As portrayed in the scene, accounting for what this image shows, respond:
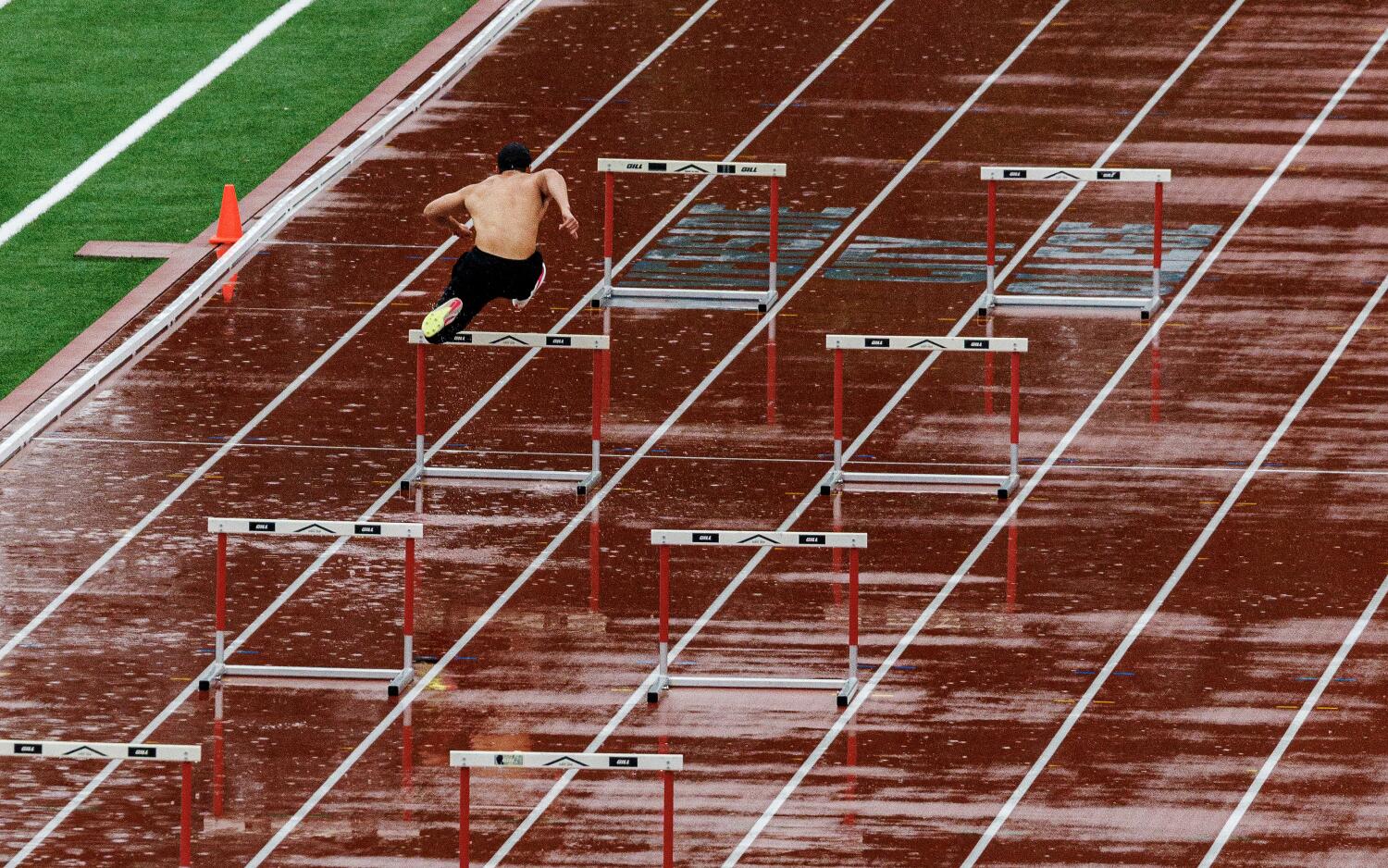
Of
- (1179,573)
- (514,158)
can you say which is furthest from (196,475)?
(1179,573)

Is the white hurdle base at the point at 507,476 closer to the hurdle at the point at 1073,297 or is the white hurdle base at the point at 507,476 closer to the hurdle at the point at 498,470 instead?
the hurdle at the point at 498,470

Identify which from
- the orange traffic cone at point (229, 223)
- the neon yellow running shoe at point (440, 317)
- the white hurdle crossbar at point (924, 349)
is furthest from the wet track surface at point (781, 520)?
the neon yellow running shoe at point (440, 317)

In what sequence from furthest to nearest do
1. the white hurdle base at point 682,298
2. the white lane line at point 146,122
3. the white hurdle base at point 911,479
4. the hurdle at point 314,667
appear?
the white lane line at point 146,122
the white hurdle base at point 682,298
the white hurdle base at point 911,479
the hurdle at point 314,667

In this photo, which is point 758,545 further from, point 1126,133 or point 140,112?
point 140,112

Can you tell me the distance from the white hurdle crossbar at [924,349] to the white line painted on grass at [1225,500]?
4.85ft

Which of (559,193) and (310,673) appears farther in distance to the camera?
(559,193)

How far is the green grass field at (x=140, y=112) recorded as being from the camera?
2722 cm

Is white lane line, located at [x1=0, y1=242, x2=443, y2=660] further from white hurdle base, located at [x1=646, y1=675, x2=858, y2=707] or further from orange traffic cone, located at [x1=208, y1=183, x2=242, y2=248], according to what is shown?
white hurdle base, located at [x1=646, y1=675, x2=858, y2=707]

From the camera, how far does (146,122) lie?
1225 inches

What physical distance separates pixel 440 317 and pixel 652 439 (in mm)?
2524

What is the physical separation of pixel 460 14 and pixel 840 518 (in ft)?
41.5

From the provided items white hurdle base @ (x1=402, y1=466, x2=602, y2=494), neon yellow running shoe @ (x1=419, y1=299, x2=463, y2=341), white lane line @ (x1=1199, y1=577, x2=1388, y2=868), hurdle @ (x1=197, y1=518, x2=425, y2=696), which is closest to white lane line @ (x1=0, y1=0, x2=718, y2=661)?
white hurdle base @ (x1=402, y1=466, x2=602, y2=494)

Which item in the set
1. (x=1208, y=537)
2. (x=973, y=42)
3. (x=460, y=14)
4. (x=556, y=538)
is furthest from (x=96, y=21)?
(x=1208, y=537)

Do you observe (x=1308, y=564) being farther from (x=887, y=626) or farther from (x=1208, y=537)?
(x=887, y=626)
